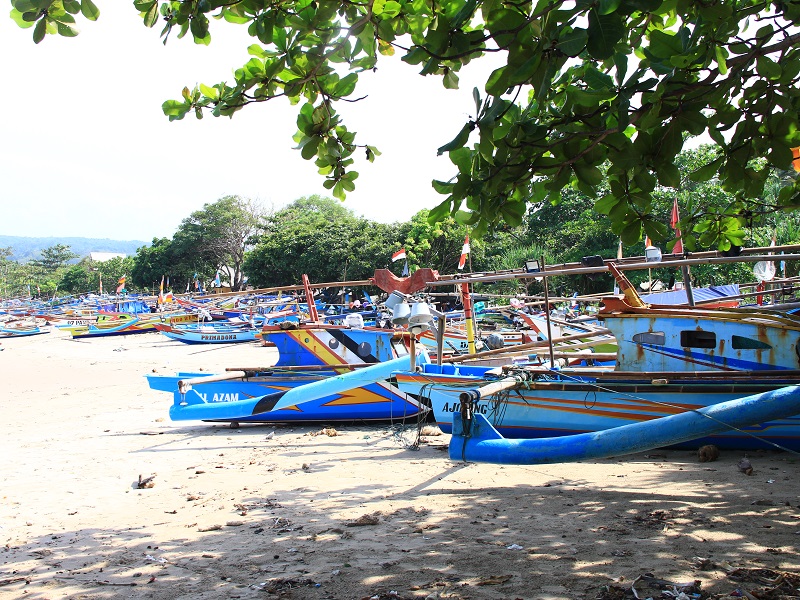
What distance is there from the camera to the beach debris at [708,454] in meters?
7.63

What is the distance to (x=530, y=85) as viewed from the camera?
10.4 ft

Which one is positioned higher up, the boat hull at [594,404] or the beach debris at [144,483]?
the boat hull at [594,404]

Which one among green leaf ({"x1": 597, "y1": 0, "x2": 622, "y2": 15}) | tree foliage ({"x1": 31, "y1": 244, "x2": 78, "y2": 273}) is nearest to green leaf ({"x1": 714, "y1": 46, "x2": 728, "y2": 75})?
green leaf ({"x1": 597, "y1": 0, "x2": 622, "y2": 15})

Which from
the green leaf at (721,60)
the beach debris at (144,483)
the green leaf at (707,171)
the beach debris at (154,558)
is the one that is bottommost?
the beach debris at (144,483)

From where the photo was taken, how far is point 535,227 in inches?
1548

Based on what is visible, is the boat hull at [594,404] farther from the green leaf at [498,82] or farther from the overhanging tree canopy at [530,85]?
the green leaf at [498,82]

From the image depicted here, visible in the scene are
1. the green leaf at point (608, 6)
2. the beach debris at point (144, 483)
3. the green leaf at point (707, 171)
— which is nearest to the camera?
the green leaf at point (608, 6)

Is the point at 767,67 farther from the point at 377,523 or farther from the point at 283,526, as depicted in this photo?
the point at 283,526

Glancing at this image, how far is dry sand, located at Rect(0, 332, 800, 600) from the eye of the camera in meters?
4.35

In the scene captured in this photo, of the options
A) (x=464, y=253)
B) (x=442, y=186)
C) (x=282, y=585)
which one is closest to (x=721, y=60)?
(x=442, y=186)

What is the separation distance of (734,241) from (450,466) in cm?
398

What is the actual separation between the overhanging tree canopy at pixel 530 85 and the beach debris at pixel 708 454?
13.5ft

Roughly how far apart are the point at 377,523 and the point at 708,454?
13.6 feet

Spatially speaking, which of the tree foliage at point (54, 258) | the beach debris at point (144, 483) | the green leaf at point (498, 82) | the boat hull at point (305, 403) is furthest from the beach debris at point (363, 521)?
the tree foliage at point (54, 258)
